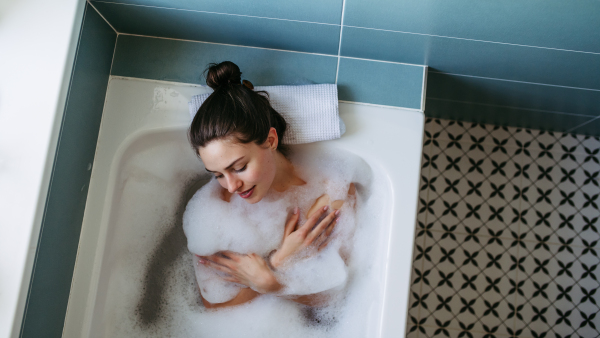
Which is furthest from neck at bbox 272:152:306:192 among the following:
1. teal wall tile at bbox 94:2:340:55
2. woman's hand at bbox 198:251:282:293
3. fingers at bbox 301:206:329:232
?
teal wall tile at bbox 94:2:340:55

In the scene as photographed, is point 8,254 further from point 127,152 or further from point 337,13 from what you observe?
point 337,13

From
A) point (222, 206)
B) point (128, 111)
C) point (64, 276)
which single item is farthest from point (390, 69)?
point (64, 276)

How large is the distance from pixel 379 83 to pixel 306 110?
0.25 meters

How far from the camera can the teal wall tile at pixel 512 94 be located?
1.41 metres

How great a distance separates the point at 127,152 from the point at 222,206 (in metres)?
0.32

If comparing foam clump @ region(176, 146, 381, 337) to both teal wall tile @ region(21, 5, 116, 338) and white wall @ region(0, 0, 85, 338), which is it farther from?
white wall @ region(0, 0, 85, 338)

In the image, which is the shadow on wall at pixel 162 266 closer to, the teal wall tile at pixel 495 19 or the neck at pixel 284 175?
the neck at pixel 284 175

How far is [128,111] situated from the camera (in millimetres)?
1253

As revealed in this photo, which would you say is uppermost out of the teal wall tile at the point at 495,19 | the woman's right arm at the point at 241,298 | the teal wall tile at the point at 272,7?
the teal wall tile at the point at 495,19

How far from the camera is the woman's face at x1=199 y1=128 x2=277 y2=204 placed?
1.07 m

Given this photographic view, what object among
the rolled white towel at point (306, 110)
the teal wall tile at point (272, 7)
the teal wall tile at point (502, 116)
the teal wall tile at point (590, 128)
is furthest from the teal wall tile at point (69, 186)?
the teal wall tile at point (590, 128)

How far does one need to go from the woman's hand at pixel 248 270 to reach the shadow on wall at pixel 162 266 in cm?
11

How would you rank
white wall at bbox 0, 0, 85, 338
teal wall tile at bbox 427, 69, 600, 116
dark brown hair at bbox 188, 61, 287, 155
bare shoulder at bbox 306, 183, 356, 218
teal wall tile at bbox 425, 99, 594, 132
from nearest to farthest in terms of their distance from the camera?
white wall at bbox 0, 0, 85, 338 → dark brown hair at bbox 188, 61, 287, 155 → bare shoulder at bbox 306, 183, 356, 218 → teal wall tile at bbox 427, 69, 600, 116 → teal wall tile at bbox 425, 99, 594, 132

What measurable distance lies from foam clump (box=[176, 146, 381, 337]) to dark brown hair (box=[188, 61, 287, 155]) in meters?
0.20
